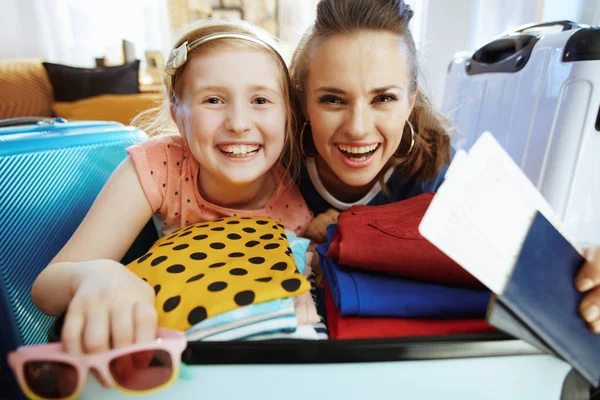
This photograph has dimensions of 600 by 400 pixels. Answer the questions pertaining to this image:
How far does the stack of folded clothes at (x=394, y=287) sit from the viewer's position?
387mm

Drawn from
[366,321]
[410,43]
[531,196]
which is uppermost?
[410,43]

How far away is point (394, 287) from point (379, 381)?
0.11 m

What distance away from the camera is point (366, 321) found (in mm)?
395

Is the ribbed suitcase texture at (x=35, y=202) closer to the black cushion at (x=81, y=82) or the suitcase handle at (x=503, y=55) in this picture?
the suitcase handle at (x=503, y=55)

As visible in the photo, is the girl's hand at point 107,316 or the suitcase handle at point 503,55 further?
the suitcase handle at point 503,55

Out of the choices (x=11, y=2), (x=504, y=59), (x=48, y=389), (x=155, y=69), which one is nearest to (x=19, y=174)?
(x=48, y=389)

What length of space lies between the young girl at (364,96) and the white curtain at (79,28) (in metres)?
2.00

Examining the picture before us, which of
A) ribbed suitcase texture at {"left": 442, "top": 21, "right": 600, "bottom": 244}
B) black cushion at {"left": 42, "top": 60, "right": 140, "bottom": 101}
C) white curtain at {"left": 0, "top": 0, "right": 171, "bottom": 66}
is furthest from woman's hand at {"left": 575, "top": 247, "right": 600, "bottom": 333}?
white curtain at {"left": 0, "top": 0, "right": 171, "bottom": 66}

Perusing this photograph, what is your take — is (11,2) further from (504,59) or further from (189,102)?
(504,59)

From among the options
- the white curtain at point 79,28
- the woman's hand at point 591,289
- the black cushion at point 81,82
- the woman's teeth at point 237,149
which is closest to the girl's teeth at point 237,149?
the woman's teeth at point 237,149

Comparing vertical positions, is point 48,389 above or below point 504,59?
below

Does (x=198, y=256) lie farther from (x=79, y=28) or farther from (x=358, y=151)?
(x=79, y=28)

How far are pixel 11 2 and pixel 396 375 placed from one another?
308 cm

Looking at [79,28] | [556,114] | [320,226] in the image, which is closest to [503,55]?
[556,114]
